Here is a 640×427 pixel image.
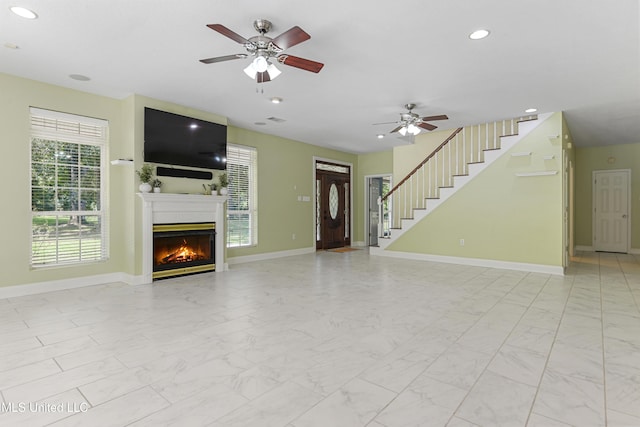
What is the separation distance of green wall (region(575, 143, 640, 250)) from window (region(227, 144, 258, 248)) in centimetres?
849

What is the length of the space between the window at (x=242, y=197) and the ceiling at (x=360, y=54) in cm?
129

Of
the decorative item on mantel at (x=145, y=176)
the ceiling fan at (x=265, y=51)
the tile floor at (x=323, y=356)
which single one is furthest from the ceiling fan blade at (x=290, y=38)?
the decorative item on mantel at (x=145, y=176)

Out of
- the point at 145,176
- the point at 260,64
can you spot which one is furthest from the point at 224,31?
the point at 145,176

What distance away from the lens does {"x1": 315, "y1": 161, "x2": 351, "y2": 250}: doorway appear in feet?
30.5

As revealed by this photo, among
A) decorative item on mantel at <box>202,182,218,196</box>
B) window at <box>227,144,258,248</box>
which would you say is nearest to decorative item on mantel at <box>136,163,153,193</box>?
decorative item on mantel at <box>202,182,218,196</box>

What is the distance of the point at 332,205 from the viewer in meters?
9.68

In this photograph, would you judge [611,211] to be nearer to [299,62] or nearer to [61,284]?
[299,62]

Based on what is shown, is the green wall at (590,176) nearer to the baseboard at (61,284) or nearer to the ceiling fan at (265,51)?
the ceiling fan at (265,51)

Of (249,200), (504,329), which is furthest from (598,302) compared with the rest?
(249,200)

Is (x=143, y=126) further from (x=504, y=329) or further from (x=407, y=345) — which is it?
(x=504, y=329)

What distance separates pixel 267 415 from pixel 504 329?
241cm

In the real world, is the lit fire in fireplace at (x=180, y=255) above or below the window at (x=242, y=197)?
below

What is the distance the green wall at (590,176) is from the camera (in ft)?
27.5

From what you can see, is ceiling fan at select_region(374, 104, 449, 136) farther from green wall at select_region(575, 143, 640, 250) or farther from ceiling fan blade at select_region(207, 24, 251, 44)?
green wall at select_region(575, 143, 640, 250)
